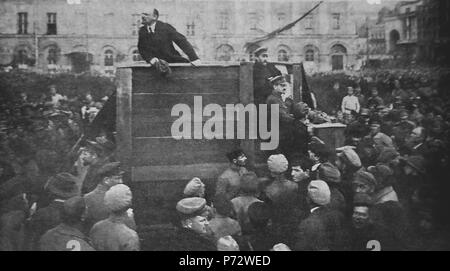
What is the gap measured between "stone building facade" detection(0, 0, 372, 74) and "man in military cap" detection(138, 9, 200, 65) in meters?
0.06

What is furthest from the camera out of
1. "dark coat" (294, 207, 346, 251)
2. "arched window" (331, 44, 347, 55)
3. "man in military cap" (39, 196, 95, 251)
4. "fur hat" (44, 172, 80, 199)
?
"arched window" (331, 44, 347, 55)

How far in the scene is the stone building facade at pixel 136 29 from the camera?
395 cm

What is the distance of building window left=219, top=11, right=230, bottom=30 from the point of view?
4051 mm

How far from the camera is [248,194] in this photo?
3.72 meters

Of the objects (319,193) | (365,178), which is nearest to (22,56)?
(319,193)

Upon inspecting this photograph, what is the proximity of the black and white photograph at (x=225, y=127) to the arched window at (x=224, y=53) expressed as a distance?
1cm

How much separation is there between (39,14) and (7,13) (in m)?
0.26

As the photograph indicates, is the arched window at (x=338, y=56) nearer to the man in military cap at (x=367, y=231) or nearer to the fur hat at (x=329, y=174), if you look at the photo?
the fur hat at (x=329, y=174)

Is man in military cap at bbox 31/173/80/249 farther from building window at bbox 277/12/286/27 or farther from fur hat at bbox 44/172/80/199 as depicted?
building window at bbox 277/12/286/27

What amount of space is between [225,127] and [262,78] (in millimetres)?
491

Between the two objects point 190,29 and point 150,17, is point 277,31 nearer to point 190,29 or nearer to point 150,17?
point 190,29

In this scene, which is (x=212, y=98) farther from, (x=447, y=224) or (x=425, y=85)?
(x=447, y=224)

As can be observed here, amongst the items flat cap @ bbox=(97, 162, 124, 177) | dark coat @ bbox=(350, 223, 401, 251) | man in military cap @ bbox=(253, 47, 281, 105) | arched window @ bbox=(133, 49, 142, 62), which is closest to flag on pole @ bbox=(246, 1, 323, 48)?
man in military cap @ bbox=(253, 47, 281, 105)
